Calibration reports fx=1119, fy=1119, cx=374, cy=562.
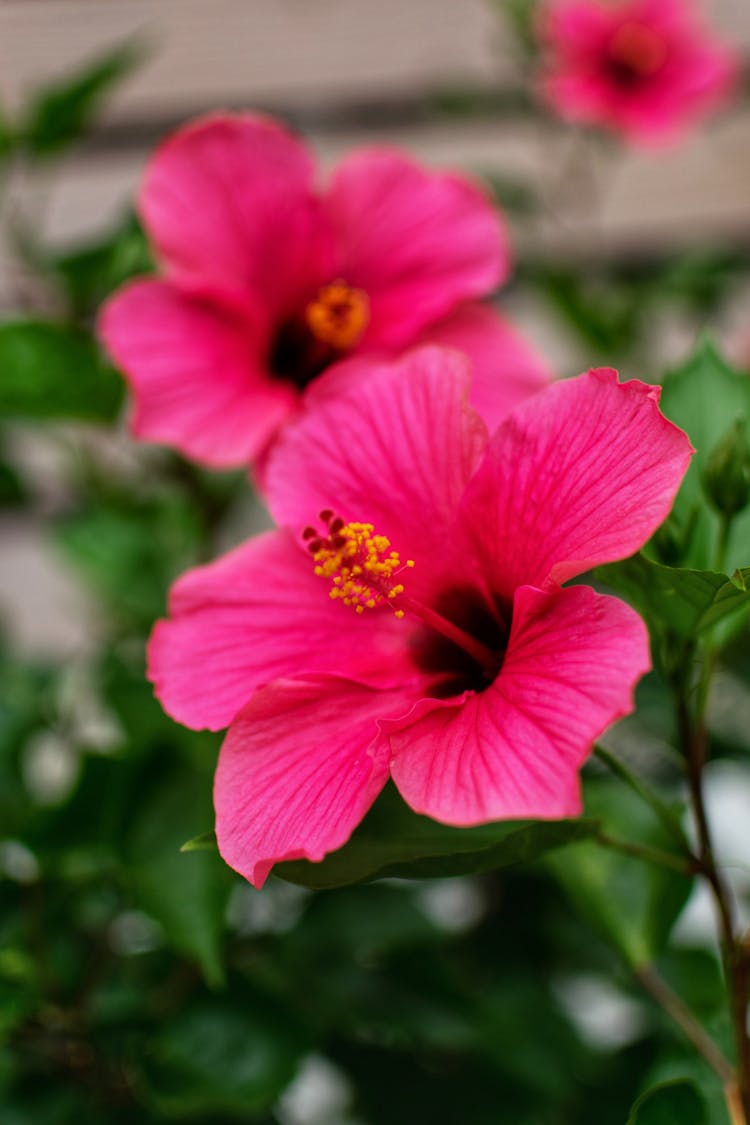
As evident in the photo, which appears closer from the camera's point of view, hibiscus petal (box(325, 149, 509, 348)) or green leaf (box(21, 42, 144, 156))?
hibiscus petal (box(325, 149, 509, 348))

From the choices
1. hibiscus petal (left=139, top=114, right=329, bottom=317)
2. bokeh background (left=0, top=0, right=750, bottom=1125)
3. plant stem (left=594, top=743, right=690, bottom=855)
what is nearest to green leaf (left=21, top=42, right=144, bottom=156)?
bokeh background (left=0, top=0, right=750, bottom=1125)

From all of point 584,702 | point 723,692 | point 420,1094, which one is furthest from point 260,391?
point 723,692

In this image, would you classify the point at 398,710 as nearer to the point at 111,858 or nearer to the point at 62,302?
the point at 111,858

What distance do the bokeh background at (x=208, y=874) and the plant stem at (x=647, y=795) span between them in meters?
0.06

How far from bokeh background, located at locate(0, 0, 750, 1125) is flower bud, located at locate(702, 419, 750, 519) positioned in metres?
0.19

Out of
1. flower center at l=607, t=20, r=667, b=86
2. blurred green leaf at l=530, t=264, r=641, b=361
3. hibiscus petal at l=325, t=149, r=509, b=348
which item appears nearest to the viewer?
hibiscus petal at l=325, t=149, r=509, b=348

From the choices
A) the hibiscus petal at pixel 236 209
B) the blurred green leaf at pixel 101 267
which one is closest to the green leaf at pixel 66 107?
the blurred green leaf at pixel 101 267

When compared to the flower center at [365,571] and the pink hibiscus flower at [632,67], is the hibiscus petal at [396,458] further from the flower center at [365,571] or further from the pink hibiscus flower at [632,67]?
the pink hibiscus flower at [632,67]

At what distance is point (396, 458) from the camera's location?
550 mm

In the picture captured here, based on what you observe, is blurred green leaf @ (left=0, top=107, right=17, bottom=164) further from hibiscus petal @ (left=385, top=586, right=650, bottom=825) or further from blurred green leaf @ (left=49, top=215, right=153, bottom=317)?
hibiscus petal @ (left=385, top=586, right=650, bottom=825)

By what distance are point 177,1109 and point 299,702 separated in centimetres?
35

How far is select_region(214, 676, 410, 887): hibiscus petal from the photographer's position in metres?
0.44

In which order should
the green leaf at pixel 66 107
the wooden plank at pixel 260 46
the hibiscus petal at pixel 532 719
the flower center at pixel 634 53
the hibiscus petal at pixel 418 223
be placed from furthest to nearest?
the wooden plank at pixel 260 46 < the flower center at pixel 634 53 < the green leaf at pixel 66 107 < the hibiscus petal at pixel 418 223 < the hibiscus petal at pixel 532 719

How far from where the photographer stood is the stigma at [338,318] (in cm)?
74
